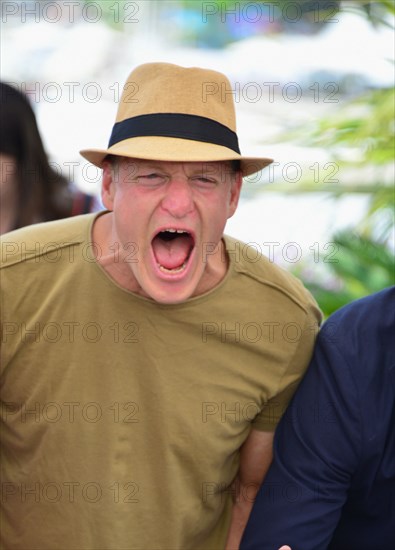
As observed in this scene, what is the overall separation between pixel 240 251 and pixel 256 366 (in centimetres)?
28

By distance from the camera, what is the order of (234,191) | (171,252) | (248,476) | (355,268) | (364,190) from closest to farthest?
(171,252) < (234,191) < (248,476) < (355,268) < (364,190)

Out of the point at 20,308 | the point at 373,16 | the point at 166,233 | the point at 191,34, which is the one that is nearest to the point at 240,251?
the point at 166,233

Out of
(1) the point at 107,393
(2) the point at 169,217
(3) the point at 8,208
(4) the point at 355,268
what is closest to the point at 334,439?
(1) the point at 107,393

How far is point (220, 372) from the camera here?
6.97 ft

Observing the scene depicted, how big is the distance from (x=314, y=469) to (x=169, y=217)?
65cm

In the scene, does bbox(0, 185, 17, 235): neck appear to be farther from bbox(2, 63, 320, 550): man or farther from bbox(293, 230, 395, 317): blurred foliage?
bbox(293, 230, 395, 317): blurred foliage

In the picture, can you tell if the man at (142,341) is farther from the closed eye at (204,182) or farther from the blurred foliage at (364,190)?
the blurred foliage at (364,190)

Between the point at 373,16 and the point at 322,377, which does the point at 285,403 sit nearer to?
the point at 322,377

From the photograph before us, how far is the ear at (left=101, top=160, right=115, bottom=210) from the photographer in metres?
2.06

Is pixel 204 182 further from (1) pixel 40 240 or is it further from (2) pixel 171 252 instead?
(1) pixel 40 240

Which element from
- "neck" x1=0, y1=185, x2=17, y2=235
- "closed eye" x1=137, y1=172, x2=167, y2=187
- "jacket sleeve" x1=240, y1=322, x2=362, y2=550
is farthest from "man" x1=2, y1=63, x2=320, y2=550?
"neck" x1=0, y1=185, x2=17, y2=235

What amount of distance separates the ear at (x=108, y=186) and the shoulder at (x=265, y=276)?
0.31 m

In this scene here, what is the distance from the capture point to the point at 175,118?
1967mm

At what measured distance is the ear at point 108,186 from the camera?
206 cm
